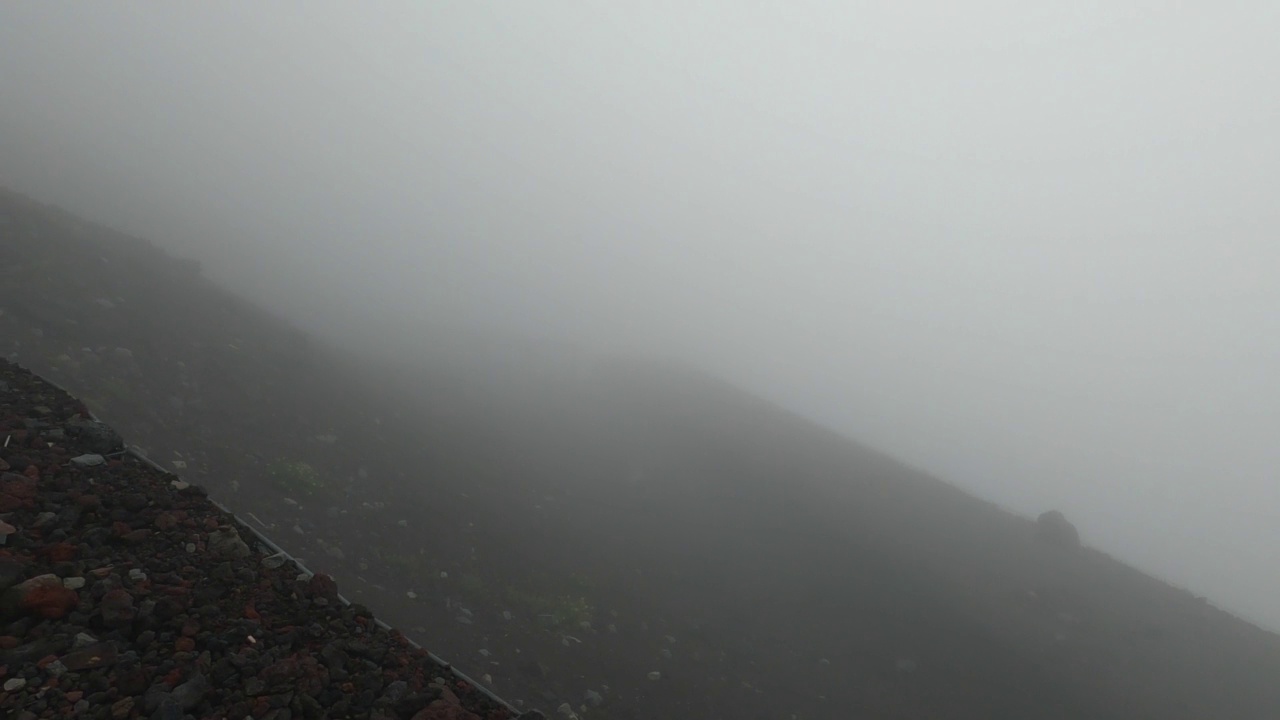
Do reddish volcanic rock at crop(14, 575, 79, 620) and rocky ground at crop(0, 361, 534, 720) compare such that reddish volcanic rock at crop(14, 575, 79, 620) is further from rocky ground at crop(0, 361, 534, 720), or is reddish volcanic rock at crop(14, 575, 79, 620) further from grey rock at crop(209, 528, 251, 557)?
grey rock at crop(209, 528, 251, 557)

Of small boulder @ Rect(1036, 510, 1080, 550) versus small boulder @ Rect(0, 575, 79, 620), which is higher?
small boulder @ Rect(1036, 510, 1080, 550)

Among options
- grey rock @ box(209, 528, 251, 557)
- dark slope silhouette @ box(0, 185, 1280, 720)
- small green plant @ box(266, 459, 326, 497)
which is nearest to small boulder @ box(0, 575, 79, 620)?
grey rock @ box(209, 528, 251, 557)

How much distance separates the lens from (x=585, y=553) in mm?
19938

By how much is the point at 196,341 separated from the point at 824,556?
22.7 metres

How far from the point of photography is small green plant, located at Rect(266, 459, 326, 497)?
15508 mm

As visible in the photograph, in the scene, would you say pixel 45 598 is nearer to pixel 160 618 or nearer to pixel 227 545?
pixel 160 618

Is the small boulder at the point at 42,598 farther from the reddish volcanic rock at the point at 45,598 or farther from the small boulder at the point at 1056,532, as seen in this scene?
the small boulder at the point at 1056,532

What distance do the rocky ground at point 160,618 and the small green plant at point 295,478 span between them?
8104 mm

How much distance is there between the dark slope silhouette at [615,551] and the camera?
14344 mm

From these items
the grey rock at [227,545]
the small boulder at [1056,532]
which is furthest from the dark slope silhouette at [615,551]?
the grey rock at [227,545]

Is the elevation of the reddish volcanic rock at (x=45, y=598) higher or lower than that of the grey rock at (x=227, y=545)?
higher

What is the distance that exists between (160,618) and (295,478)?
1151 centimetres

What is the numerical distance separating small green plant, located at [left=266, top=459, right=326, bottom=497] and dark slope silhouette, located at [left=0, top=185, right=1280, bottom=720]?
7cm

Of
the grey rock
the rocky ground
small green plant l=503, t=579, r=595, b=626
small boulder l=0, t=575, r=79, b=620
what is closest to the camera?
the rocky ground
